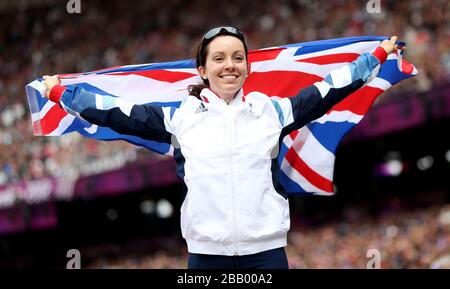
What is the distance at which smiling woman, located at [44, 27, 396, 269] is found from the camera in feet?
9.69

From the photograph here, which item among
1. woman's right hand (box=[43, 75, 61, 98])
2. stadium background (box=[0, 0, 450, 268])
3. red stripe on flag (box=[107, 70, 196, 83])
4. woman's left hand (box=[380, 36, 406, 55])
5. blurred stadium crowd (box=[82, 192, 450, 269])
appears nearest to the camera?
woman's right hand (box=[43, 75, 61, 98])

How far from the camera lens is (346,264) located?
11.1 m

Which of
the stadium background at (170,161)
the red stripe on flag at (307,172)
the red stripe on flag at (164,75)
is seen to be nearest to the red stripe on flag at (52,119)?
the red stripe on flag at (164,75)

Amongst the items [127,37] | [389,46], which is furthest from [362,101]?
[127,37]

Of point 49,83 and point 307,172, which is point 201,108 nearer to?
point 49,83

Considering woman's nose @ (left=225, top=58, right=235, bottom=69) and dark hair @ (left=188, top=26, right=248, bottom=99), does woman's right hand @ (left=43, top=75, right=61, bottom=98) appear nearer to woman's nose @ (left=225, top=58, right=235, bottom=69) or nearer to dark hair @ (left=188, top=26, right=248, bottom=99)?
dark hair @ (left=188, top=26, right=248, bottom=99)

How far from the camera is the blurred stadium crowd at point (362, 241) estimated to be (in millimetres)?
10625

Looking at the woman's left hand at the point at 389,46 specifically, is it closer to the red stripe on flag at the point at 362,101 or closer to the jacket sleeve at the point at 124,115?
the red stripe on flag at the point at 362,101

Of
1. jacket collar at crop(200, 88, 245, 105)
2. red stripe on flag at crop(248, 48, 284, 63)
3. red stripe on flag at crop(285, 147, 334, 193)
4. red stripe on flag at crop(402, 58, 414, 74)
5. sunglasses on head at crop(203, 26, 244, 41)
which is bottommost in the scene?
red stripe on flag at crop(285, 147, 334, 193)

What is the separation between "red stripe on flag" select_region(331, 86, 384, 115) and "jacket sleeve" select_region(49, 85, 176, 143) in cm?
136

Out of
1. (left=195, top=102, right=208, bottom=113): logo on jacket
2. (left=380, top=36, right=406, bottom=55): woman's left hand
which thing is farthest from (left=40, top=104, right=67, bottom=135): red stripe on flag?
(left=380, top=36, right=406, bottom=55): woman's left hand

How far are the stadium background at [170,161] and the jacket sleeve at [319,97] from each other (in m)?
6.97
